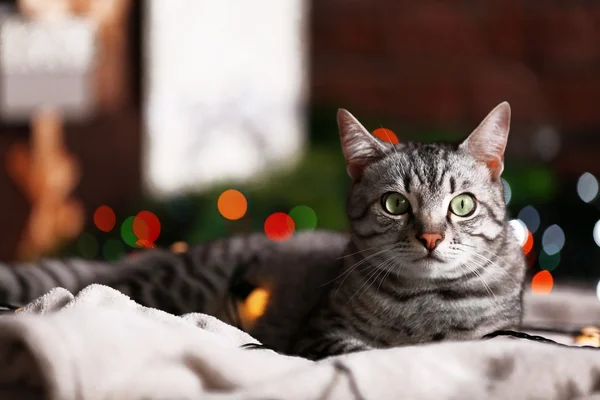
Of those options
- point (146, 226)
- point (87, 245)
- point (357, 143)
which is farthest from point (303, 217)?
point (357, 143)

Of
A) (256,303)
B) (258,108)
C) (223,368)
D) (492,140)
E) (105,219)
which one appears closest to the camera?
(223,368)

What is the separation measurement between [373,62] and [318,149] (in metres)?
0.70

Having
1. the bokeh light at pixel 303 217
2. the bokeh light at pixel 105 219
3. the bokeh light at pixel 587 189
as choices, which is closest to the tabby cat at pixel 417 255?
the bokeh light at pixel 303 217

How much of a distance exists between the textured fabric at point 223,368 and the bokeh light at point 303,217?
4.04 feet

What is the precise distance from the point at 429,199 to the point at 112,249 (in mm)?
1205

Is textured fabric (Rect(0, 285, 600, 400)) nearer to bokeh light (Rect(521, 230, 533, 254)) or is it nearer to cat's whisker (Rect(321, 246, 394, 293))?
cat's whisker (Rect(321, 246, 394, 293))

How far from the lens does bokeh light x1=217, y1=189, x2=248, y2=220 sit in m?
2.07

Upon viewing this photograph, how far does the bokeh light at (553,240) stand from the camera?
2.04 meters

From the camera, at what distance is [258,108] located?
Answer: 268 centimetres

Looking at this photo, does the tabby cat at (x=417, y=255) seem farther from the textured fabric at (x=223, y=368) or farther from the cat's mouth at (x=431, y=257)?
the textured fabric at (x=223, y=368)

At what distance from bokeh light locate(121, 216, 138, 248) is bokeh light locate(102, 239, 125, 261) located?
0.07 feet

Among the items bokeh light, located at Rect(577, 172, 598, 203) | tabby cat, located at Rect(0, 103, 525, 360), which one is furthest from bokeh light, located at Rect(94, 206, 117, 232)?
bokeh light, located at Rect(577, 172, 598, 203)

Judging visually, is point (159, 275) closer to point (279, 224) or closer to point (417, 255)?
point (417, 255)

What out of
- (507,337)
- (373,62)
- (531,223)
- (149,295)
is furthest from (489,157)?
(373,62)
